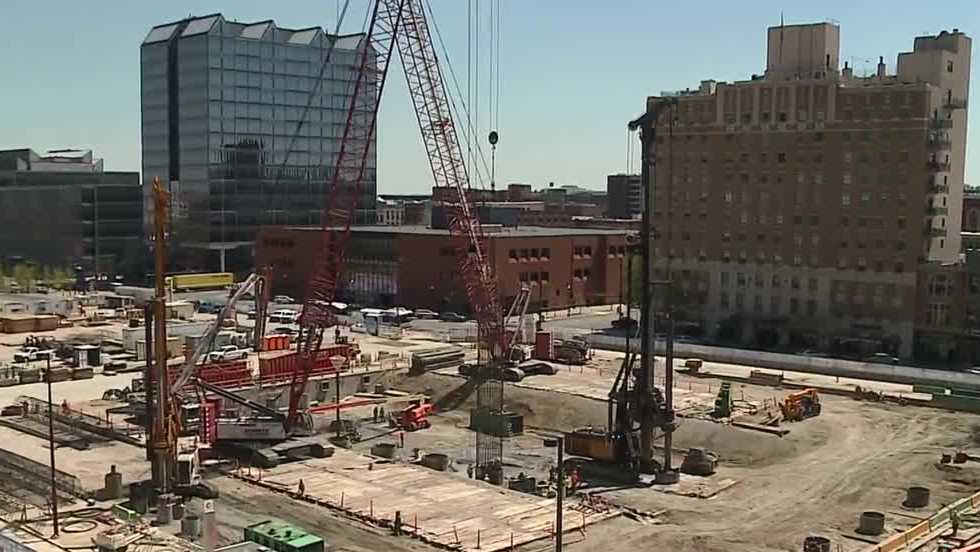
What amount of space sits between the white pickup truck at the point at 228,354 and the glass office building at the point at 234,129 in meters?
55.4

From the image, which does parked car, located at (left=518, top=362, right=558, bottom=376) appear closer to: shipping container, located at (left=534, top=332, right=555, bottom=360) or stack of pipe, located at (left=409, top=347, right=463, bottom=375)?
shipping container, located at (left=534, top=332, right=555, bottom=360)

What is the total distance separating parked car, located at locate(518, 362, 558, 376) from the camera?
58938 mm

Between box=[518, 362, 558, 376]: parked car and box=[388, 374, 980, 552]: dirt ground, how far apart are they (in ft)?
16.4

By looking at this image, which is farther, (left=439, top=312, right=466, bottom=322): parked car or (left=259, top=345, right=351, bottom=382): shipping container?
(left=439, top=312, right=466, bottom=322): parked car

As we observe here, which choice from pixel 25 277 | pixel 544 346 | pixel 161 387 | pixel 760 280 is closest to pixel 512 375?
pixel 544 346

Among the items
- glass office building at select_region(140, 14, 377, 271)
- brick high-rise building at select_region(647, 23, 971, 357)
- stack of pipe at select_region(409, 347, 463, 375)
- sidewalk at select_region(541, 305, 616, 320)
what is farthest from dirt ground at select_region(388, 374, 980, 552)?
glass office building at select_region(140, 14, 377, 271)

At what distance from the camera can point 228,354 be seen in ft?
202

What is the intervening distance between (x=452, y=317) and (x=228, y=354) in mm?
24640

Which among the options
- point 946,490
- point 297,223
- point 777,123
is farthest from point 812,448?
point 297,223

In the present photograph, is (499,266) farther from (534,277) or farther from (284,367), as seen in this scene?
(284,367)

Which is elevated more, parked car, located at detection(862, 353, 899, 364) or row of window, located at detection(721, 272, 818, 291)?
row of window, located at detection(721, 272, 818, 291)

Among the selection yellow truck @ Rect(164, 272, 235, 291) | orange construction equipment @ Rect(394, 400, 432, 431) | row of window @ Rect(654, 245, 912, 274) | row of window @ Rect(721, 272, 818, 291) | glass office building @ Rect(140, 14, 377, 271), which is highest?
glass office building @ Rect(140, 14, 377, 271)

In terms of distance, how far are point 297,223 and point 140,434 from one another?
82.4m

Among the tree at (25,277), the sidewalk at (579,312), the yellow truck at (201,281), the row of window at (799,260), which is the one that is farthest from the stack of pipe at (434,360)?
the tree at (25,277)
